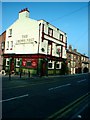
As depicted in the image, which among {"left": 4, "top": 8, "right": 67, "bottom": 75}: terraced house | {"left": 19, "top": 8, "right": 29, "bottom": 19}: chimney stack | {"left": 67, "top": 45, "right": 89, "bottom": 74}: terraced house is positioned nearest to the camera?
{"left": 4, "top": 8, "right": 67, "bottom": 75}: terraced house

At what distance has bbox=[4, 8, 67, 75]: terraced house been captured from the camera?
34.1m

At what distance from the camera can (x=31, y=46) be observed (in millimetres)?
34750

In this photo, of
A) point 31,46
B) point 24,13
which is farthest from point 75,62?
point 24,13

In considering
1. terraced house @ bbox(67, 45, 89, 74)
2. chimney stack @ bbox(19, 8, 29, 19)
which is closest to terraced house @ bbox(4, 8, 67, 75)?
chimney stack @ bbox(19, 8, 29, 19)

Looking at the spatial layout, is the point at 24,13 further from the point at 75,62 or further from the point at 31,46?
the point at 75,62

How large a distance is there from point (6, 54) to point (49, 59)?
940 centimetres

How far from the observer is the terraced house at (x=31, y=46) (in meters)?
34.1

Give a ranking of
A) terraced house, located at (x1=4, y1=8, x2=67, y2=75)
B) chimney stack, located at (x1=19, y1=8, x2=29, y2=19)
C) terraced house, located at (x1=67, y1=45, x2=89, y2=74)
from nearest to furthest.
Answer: terraced house, located at (x1=4, y1=8, x2=67, y2=75), chimney stack, located at (x1=19, y1=8, x2=29, y2=19), terraced house, located at (x1=67, y1=45, x2=89, y2=74)

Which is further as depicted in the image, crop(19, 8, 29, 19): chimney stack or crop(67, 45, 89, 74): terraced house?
crop(67, 45, 89, 74): terraced house

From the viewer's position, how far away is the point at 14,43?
38.0 metres

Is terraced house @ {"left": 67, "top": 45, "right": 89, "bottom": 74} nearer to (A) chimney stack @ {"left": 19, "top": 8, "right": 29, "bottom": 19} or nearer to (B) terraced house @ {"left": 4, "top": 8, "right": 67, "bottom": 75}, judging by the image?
(B) terraced house @ {"left": 4, "top": 8, "right": 67, "bottom": 75}

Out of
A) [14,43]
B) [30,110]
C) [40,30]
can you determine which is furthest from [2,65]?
[30,110]

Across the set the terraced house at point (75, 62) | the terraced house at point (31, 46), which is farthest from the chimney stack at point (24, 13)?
the terraced house at point (75, 62)

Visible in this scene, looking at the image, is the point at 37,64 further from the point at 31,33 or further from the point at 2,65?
the point at 2,65
